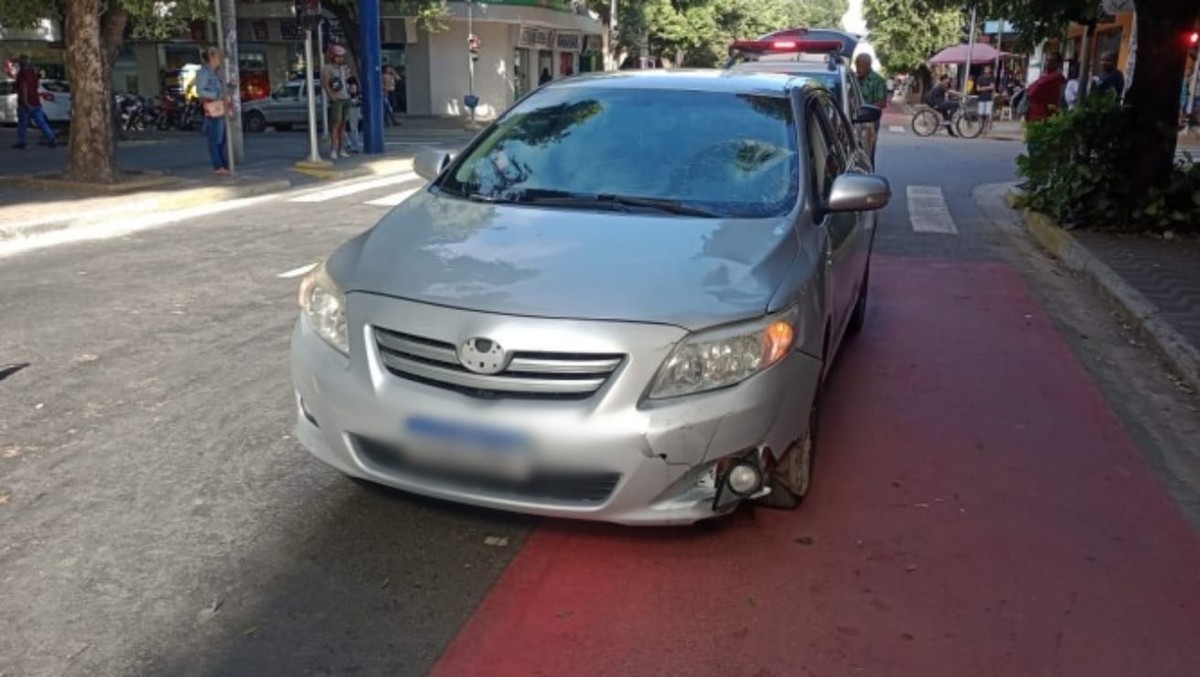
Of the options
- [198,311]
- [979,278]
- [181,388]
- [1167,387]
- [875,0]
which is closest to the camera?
[181,388]

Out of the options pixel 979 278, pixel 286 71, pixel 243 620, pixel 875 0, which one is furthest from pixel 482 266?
pixel 875 0

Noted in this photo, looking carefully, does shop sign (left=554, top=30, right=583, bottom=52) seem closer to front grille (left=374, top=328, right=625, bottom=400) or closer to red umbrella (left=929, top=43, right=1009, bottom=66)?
red umbrella (left=929, top=43, right=1009, bottom=66)

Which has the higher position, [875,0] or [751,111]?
[875,0]

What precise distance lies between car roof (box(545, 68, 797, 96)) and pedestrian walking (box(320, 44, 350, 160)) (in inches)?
547

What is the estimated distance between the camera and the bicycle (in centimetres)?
2794

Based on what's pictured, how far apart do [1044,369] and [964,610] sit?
330 cm

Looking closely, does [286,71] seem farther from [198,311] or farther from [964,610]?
[964,610]

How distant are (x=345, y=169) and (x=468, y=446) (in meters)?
15.5

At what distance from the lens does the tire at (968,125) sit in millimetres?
27891

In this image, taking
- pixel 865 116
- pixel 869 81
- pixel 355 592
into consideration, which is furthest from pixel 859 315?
pixel 869 81

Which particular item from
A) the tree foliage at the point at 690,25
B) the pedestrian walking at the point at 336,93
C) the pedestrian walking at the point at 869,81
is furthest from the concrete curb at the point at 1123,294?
the tree foliage at the point at 690,25

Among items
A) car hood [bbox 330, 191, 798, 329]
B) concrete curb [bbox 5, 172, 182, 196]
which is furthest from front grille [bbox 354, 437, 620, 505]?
concrete curb [bbox 5, 172, 182, 196]

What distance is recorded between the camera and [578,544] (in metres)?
3.89

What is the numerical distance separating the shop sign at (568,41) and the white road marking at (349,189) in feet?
93.4
